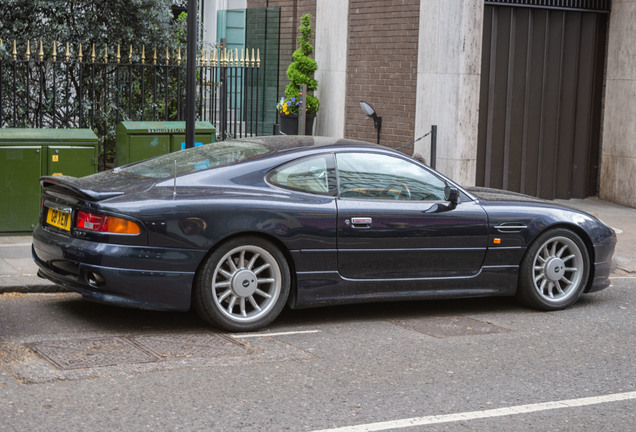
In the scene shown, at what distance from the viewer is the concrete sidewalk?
27.3 ft

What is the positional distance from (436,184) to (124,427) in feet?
12.5

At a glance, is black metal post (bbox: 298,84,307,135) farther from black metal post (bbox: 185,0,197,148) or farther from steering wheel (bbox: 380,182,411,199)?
steering wheel (bbox: 380,182,411,199)

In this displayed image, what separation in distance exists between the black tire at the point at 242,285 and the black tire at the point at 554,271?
7.21 feet

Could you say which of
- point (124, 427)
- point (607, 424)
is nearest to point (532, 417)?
point (607, 424)

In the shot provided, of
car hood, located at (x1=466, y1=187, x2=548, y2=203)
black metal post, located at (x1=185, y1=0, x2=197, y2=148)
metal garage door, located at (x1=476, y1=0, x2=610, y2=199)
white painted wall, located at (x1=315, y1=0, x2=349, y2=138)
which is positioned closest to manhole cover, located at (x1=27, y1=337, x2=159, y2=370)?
car hood, located at (x1=466, y1=187, x2=548, y2=203)

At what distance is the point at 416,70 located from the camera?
15.2 metres

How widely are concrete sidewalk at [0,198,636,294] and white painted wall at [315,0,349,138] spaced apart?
4203 mm

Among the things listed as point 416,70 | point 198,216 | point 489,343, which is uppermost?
point 416,70

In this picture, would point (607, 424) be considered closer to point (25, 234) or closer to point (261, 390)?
point (261, 390)

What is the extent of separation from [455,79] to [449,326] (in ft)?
23.6

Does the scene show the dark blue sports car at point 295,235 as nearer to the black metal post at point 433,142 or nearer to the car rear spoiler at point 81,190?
the car rear spoiler at point 81,190

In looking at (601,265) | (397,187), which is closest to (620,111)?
(601,265)

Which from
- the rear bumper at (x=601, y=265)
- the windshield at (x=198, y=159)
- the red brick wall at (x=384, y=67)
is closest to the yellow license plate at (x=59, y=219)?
the windshield at (x=198, y=159)

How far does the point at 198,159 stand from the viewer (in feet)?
25.2
